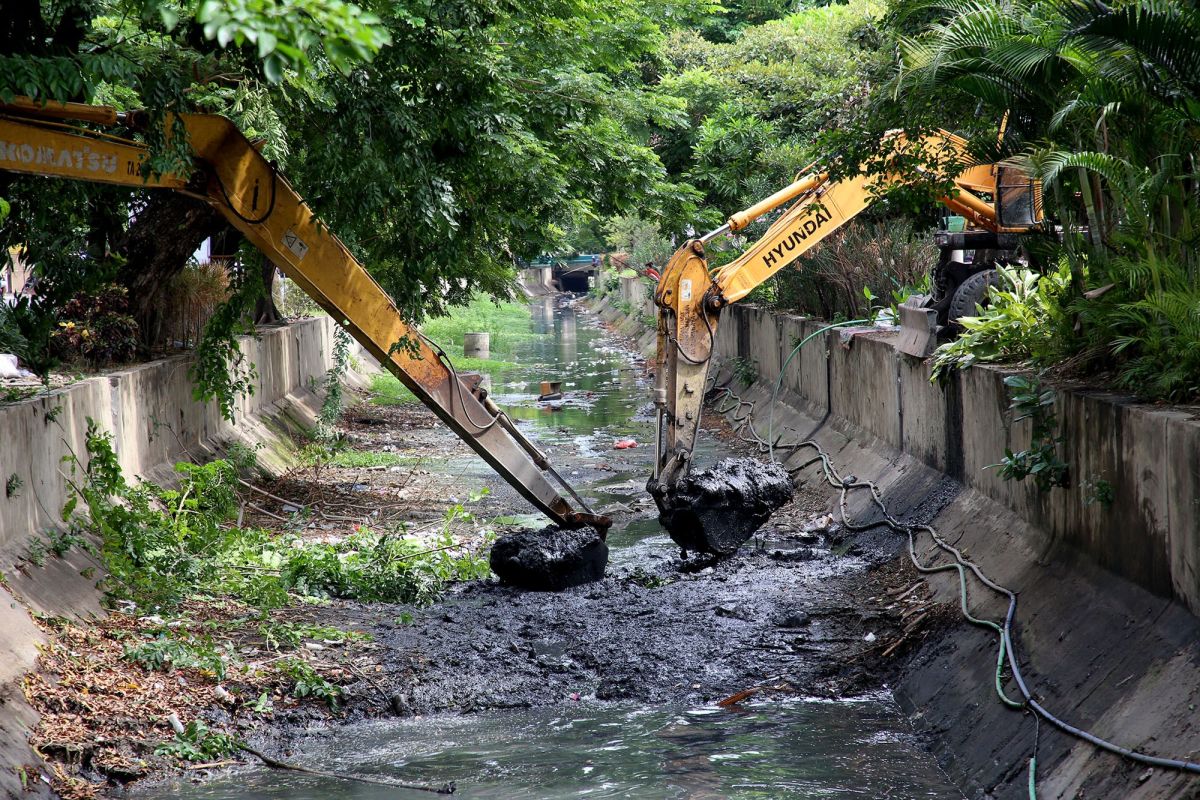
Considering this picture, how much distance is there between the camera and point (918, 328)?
11789mm

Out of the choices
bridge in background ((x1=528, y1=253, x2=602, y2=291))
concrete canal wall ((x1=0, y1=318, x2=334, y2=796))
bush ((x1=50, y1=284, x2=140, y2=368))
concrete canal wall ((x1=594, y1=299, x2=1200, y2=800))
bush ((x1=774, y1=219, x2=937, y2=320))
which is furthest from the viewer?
bridge in background ((x1=528, y1=253, x2=602, y2=291))

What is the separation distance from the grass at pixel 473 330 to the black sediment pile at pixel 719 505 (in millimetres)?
8465

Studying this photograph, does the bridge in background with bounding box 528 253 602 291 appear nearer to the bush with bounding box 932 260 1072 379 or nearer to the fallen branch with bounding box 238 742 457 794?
the bush with bounding box 932 260 1072 379

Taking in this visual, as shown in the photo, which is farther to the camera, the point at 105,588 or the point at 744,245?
the point at 744,245

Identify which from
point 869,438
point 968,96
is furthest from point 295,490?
point 968,96

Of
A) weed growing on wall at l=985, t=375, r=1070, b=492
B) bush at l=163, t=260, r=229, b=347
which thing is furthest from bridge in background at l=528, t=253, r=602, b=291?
weed growing on wall at l=985, t=375, r=1070, b=492

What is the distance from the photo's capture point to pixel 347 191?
1030 centimetres

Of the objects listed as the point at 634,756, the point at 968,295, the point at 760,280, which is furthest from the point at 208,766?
the point at 760,280

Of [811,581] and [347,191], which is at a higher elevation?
[347,191]

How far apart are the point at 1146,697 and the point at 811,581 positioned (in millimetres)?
4829

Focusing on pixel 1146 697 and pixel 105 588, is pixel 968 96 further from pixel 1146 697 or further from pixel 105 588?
pixel 105 588

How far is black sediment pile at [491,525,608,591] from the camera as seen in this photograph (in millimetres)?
10242

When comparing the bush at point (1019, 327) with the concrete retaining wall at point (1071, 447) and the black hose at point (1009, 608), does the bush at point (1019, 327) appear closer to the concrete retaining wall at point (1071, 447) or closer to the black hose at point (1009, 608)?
the concrete retaining wall at point (1071, 447)

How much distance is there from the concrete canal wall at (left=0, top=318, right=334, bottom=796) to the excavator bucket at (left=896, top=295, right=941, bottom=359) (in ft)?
24.0
